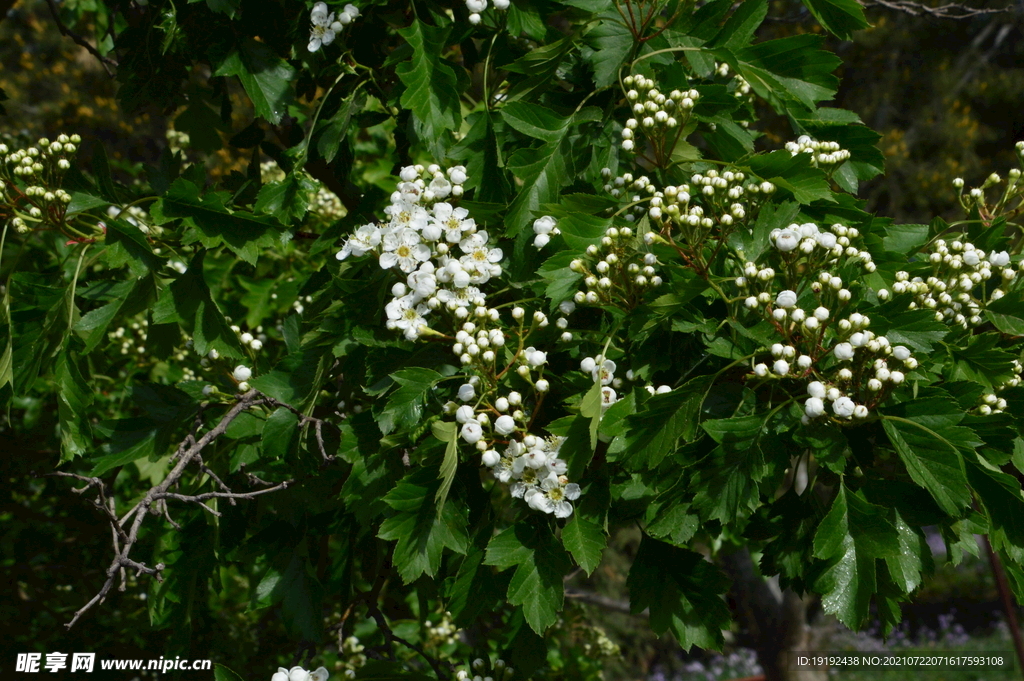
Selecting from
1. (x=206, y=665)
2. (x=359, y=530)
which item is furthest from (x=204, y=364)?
(x=206, y=665)

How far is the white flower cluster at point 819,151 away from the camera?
5.76ft

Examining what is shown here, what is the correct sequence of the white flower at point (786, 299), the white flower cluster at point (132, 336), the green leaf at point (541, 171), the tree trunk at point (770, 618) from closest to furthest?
1. the white flower at point (786, 299)
2. the green leaf at point (541, 171)
3. the white flower cluster at point (132, 336)
4. the tree trunk at point (770, 618)

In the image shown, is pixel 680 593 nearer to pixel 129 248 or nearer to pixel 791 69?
pixel 791 69

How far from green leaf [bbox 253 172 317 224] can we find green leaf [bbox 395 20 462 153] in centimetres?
45

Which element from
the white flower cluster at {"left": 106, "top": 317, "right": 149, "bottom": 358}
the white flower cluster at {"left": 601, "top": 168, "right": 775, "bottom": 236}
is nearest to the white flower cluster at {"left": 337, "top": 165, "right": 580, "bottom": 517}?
the white flower cluster at {"left": 601, "top": 168, "right": 775, "bottom": 236}

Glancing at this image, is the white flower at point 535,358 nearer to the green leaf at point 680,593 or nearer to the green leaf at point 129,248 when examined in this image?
the green leaf at point 680,593

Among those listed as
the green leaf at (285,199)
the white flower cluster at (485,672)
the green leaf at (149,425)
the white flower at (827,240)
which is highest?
the white flower at (827,240)

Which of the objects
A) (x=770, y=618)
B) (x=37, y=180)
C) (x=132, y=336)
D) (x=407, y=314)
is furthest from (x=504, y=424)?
(x=770, y=618)

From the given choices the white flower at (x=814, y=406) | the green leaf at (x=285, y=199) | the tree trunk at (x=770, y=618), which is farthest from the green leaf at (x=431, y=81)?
the tree trunk at (x=770, y=618)

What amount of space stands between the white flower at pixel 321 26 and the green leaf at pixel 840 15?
1270 mm

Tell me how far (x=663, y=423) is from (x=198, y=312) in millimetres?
1268

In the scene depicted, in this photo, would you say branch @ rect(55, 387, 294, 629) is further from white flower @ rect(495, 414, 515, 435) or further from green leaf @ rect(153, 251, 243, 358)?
white flower @ rect(495, 414, 515, 435)

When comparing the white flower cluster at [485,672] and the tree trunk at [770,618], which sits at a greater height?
the white flower cluster at [485,672]

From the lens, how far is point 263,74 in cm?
223
